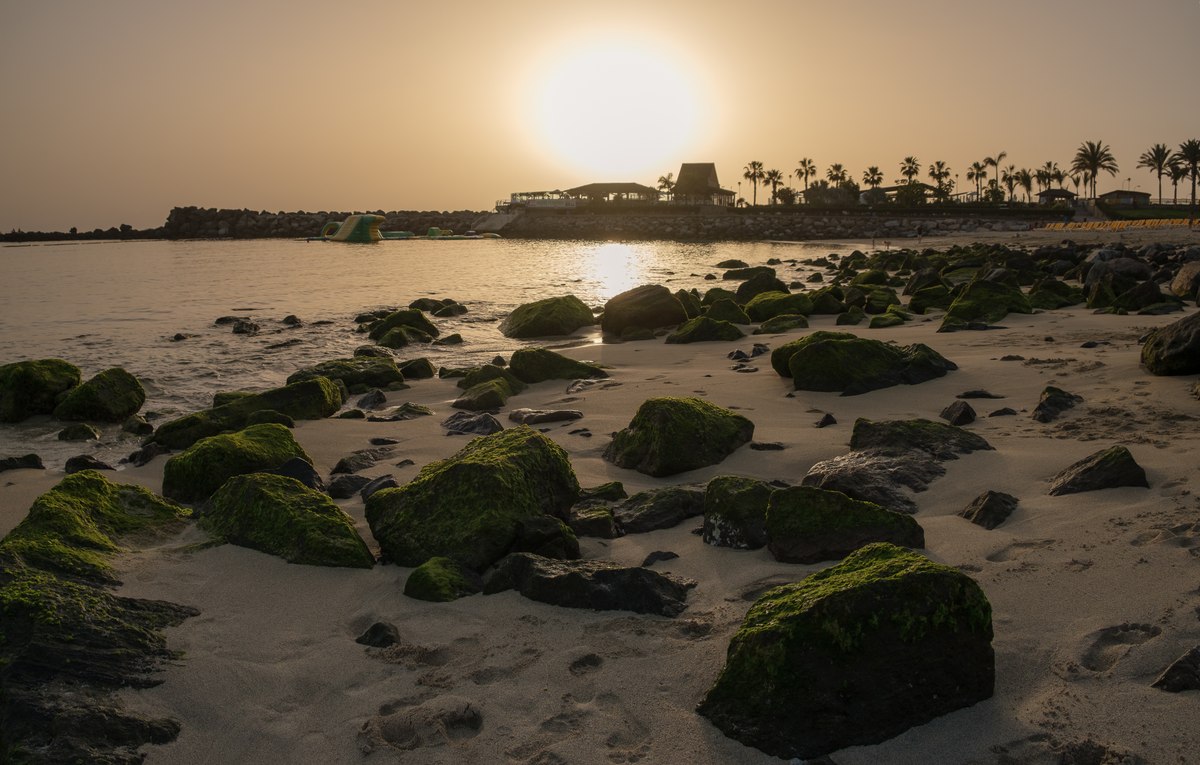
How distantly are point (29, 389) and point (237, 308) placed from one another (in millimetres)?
15884

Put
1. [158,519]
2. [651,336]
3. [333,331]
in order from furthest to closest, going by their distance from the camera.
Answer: [333,331] → [651,336] → [158,519]

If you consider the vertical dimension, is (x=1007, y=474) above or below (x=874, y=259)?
below

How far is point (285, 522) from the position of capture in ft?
18.0

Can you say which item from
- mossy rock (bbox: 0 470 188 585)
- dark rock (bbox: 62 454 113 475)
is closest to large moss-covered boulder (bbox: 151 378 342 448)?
dark rock (bbox: 62 454 113 475)

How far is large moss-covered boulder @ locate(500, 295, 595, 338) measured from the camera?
18062 millimetres

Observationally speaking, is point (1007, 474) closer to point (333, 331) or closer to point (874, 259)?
point (333, 331)

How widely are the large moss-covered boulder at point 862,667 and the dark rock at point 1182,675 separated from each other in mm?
630

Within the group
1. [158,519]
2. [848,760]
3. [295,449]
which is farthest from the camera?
[295,449]

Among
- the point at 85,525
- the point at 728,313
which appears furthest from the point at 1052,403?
the point at 728,313

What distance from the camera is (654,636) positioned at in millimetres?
4285

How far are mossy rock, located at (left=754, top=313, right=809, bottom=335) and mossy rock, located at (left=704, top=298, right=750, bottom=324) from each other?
3.19 ft

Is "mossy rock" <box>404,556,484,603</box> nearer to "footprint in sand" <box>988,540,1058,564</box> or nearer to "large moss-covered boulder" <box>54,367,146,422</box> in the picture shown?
"footprint in sand" <box>988,540,1058,564</box>

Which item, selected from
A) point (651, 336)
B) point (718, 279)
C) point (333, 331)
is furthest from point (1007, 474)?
point (718, 279)

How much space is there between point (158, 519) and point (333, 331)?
15.0 meters
